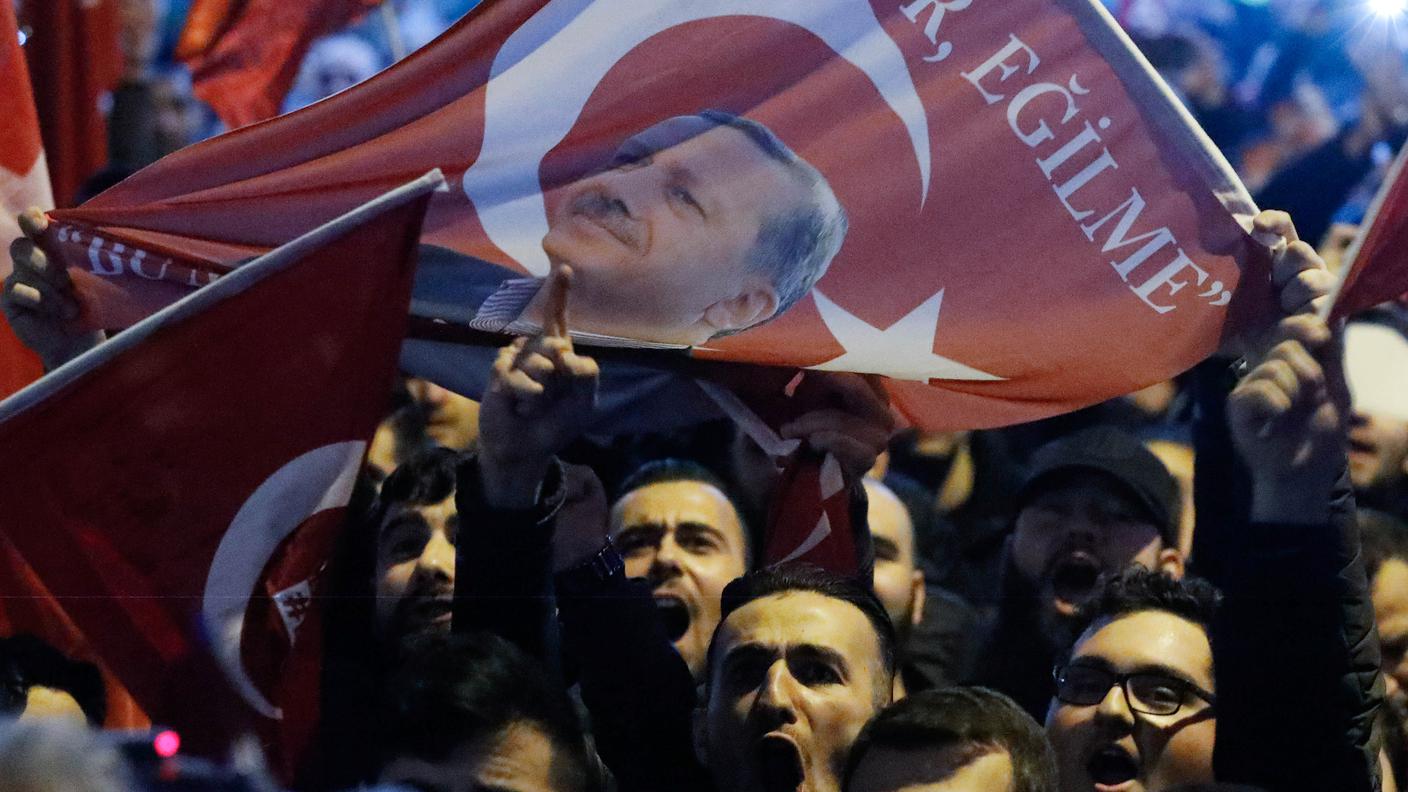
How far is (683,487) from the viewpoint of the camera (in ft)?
16.6

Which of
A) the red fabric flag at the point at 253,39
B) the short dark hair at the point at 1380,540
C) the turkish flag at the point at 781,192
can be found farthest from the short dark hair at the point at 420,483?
the short dark hair at the point at 1380,540

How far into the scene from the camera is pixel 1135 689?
4098mm

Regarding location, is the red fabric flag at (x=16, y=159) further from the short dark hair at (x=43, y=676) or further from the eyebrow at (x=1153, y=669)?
the eyebrow at (x=1153, y=669)

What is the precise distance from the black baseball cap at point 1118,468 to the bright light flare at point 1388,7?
89.3 inches

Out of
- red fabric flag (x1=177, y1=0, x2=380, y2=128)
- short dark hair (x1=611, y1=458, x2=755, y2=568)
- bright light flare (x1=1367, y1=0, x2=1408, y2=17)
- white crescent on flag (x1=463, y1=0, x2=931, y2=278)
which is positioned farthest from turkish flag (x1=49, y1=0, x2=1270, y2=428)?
bright light flare (x1=1367, y1=0, x2=1408, y2=17)

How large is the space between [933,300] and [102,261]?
1.61 metres

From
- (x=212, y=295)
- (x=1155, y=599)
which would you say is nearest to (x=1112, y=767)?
(x=1155, y=599)

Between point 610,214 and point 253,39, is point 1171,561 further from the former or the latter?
A: point 253,39

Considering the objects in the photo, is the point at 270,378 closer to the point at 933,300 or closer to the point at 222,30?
the point at 933,300

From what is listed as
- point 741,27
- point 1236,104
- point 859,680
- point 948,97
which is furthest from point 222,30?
point 1236,104

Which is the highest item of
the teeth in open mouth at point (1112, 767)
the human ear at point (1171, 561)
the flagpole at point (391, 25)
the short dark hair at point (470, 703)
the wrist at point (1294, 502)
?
the flagpole at point (391, 25)

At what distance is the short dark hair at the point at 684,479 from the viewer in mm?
5109

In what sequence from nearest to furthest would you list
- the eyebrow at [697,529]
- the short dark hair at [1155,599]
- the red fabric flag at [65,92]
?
the short dark hair at [1155,599] < the eyebrow at [697,529] < the red fabric flag at [65,92]

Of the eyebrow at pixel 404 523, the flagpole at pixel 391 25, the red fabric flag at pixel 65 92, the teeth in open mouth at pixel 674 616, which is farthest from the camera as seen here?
the red fabric flag at pixel 65 92
